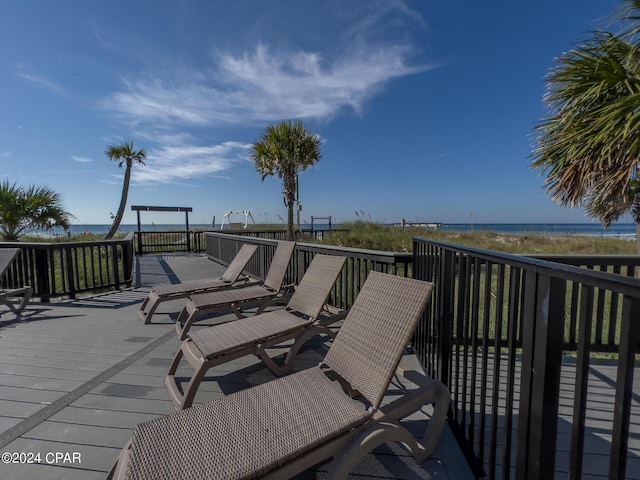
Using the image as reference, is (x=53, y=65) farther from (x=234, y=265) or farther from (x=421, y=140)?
(x=421, y=140)

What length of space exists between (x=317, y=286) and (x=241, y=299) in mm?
1010

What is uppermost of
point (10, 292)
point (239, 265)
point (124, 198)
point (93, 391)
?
point (124, 198)

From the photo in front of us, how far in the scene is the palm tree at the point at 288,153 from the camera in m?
11.6

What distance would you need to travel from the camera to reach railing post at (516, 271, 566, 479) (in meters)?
0.92

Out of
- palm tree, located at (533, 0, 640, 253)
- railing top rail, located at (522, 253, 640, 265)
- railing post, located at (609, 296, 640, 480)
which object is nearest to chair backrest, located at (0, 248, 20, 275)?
railing post, located at (609, 296, 640, 480)

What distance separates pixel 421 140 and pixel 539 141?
47.3ft

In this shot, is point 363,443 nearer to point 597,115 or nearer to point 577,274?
point 577,274

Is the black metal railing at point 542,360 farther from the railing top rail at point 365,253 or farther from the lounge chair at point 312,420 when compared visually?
the railing top rail at point 365,253

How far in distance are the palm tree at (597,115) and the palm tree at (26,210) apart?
1123 centimetres

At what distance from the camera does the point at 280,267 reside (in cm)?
380

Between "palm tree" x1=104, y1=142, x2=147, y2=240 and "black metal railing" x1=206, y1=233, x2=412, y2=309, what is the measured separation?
11875mm

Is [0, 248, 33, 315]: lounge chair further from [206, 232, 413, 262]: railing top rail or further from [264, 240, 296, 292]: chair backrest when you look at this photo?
Result: [206, 232, 413, 262]: railing top rail

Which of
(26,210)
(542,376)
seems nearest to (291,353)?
(542,376)

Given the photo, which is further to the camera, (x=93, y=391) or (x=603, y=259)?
(x=603, y=259)
